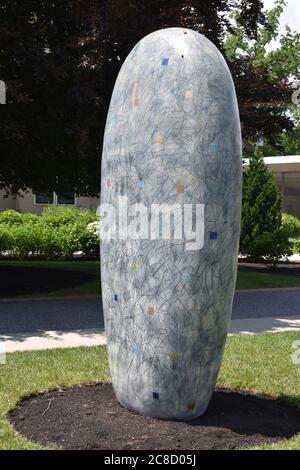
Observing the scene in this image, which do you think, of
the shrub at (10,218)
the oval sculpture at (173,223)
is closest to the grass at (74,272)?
the shrub at (10,218)

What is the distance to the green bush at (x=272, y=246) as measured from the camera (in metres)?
19.9

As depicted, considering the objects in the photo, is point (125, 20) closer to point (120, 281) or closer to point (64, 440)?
point (120, 281)

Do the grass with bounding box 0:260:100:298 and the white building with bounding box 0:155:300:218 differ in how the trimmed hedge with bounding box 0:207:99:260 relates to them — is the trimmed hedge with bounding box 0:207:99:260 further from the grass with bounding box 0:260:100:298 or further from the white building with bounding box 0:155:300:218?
the white building with bounding box 0:155:300:218

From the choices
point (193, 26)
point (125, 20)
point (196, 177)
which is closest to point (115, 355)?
point (196, 177)

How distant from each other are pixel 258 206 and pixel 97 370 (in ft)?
53.0

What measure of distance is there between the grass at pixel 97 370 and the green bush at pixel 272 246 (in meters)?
11.6

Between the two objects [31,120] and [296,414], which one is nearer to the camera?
[296,414]

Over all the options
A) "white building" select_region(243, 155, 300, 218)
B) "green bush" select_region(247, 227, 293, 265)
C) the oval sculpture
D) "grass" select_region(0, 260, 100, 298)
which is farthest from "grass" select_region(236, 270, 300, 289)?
"white building" select_region(243, 155, 300, 218)

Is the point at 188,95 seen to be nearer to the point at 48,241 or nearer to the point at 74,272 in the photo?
the point at 74,272

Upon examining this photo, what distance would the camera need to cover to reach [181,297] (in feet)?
15.4

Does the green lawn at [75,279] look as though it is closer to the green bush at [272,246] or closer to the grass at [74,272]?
the grass at [74,272]

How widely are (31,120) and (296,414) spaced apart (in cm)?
792
